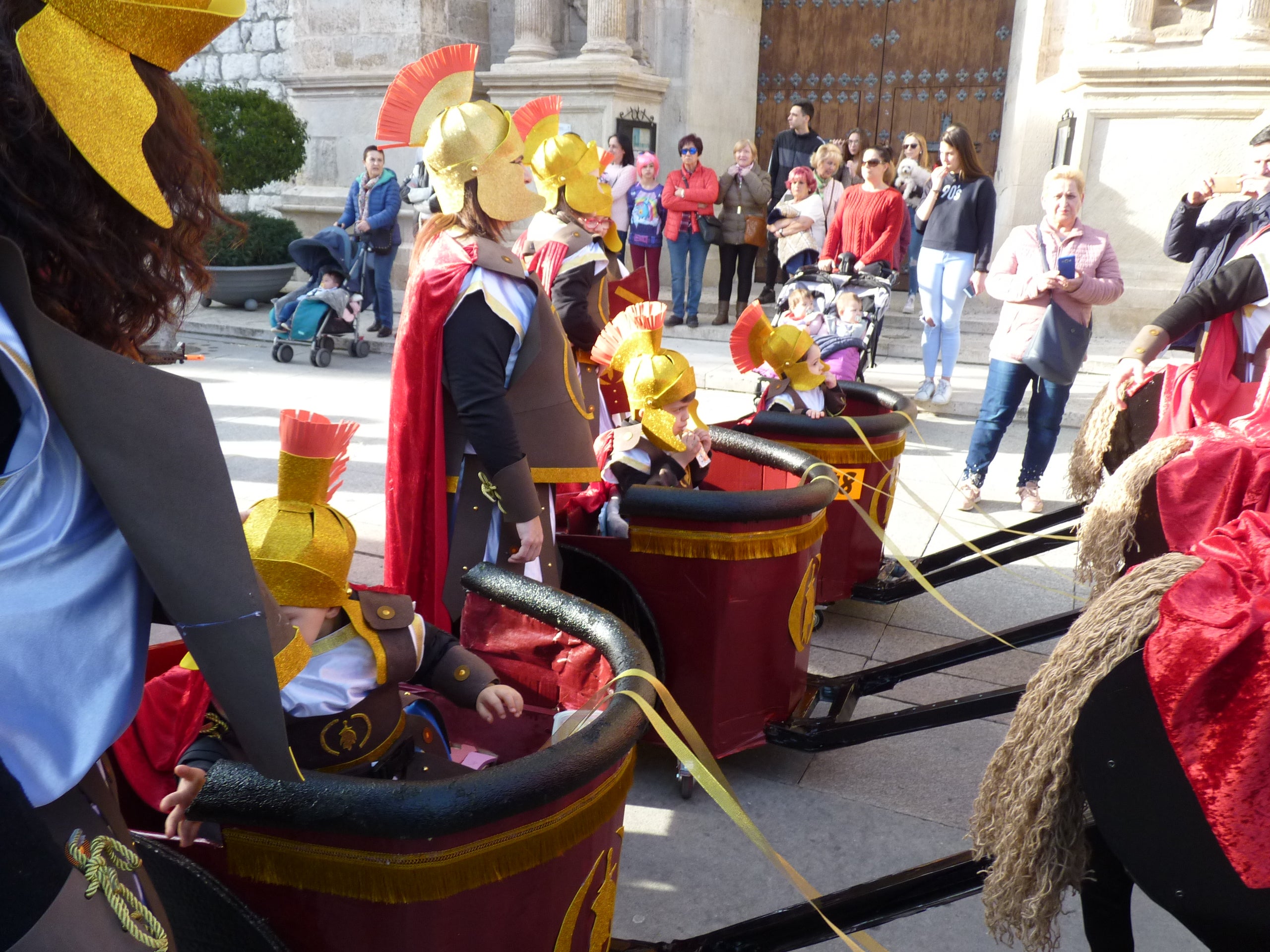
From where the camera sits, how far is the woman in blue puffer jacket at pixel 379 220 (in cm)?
938

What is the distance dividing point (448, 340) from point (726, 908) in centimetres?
146

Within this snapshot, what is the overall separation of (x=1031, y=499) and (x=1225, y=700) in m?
3.74

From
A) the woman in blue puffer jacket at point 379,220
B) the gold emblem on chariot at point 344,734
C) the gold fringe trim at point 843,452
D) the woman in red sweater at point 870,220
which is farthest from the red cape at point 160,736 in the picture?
the woman in blue puffer jacket at point 379,220

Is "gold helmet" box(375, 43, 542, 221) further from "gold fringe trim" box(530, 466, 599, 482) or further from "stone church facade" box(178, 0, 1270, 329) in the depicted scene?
"stone church facade" box(178, 0, 1270, 329)

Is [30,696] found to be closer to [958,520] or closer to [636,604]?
[636,604]

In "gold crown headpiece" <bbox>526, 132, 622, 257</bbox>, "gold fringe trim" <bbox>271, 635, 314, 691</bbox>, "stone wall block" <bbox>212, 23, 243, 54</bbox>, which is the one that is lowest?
"gold fringe trim" <bbox>271, 635, 314, 691</bbox>

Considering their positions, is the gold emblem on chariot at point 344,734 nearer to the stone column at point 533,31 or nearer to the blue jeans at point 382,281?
the blue jeans at point 382,281

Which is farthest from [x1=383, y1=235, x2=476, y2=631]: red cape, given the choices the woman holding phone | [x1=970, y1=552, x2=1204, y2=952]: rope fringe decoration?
the woman holding phone

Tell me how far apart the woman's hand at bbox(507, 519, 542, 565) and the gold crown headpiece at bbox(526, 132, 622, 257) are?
1.50 meters

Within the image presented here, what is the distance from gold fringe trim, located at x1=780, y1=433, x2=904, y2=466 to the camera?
3.61 meters

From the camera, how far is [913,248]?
8492mm

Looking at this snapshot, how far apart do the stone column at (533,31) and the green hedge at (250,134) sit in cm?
250

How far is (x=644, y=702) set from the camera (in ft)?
5.46

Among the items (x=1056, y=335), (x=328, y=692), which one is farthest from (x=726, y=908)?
(x=1056, y=335)
